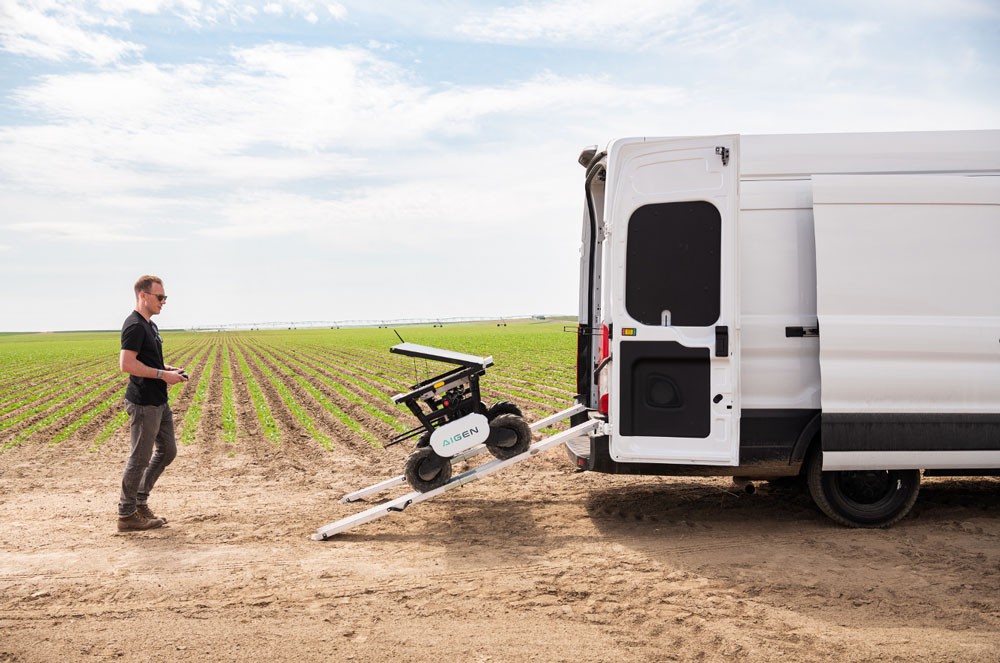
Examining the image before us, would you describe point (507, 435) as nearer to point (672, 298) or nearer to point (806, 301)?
point (672, 298)

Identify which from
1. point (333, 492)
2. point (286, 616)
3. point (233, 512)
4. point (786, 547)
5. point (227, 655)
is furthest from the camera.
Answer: point (333, 492)

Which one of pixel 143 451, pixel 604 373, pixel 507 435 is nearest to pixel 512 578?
pixel 507 435

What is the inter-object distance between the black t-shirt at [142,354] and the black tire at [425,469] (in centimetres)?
212

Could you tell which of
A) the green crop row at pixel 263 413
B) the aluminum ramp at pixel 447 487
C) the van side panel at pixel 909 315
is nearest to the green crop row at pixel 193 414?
the green crop row at pixel 263 413

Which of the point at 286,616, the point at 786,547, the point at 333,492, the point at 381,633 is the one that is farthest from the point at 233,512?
the point at 786,547

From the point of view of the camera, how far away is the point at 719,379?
5977mm

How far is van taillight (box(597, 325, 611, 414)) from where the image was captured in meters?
6.23

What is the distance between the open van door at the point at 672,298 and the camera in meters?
5.96

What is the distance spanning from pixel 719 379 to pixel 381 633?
3.00 meters

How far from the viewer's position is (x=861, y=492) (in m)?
6.34

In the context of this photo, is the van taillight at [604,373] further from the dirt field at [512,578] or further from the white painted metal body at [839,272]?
the dirt field at [512,578]

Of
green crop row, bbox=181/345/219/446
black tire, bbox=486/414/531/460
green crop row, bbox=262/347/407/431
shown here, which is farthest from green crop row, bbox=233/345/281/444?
black tire, bbox=486/414/531/460

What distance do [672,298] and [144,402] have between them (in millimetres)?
4201

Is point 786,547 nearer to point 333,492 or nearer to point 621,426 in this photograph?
point 621,426
